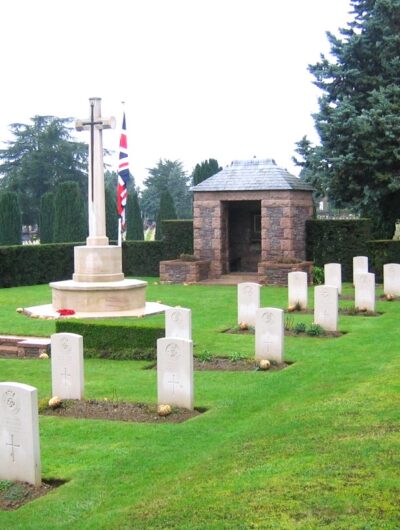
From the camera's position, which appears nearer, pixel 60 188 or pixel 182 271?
pixel 182 271

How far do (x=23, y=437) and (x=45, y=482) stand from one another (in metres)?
0.57

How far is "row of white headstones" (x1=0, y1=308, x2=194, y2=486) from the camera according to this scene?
23.6ft

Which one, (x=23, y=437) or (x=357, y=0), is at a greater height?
(x=357, y=0)

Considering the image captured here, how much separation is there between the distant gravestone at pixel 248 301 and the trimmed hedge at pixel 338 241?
38.4 feet

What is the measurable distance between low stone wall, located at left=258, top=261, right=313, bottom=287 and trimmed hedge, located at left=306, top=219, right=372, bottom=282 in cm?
165

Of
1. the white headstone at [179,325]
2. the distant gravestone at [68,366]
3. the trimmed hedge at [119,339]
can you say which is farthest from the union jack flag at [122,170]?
the distant gravestone at [68,366]

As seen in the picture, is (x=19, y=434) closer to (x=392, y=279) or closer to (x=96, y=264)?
(x=96, y=264)

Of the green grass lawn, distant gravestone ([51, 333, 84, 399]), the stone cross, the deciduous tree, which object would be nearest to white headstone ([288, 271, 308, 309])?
the stone cross

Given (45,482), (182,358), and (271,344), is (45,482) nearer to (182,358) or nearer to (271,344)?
(182,358)

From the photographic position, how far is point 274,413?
9.37 metres

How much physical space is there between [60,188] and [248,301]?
78.5 ft

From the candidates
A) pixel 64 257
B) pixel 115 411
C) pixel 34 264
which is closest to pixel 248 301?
pixel 115 411

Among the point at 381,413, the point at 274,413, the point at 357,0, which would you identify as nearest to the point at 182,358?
the point at 274,413

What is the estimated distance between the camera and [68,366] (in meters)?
10.5
